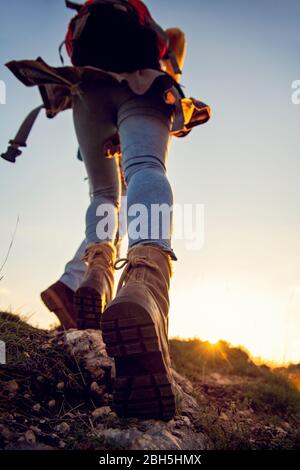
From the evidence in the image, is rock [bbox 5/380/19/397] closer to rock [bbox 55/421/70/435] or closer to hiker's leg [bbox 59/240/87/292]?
rock [bbox 55/421/70/435]

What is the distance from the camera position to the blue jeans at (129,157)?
1758 millimetres

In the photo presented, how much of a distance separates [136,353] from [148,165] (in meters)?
0.97

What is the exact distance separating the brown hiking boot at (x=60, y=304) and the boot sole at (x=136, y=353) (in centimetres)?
148

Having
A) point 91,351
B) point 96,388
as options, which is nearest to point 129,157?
point 91,351

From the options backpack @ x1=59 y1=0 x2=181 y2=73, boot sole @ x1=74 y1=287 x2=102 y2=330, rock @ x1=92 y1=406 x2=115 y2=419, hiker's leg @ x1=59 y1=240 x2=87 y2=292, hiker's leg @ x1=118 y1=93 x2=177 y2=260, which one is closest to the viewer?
rock @ x1=92 y1=406 x2=115 y2=419

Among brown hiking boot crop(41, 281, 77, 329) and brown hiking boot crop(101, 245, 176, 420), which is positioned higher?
brown hiking boot crop(41, 281, 77, 329)

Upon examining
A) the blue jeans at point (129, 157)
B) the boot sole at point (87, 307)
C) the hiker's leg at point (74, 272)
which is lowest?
the boot sole at point (87, 307)

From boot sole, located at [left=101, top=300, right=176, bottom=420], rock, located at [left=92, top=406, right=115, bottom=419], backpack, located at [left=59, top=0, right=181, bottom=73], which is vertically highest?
backpack, located at [left=59, top=0, right=181, bottom=73]

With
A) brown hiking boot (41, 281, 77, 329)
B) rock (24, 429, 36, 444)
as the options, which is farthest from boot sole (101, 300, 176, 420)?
brown hiking boot (41, 281, 77, 329)

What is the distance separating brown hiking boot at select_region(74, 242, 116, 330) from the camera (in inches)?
82.8

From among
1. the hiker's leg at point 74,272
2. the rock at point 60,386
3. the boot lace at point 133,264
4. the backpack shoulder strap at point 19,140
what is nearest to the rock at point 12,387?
the rock at point 60,386

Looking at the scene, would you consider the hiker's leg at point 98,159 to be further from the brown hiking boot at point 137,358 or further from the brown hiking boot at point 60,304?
the brown hiking boot at point 137,358

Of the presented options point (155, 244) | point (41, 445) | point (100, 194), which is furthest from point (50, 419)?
point (100, 194)

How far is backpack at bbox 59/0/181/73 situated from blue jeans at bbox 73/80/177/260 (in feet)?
0.63
